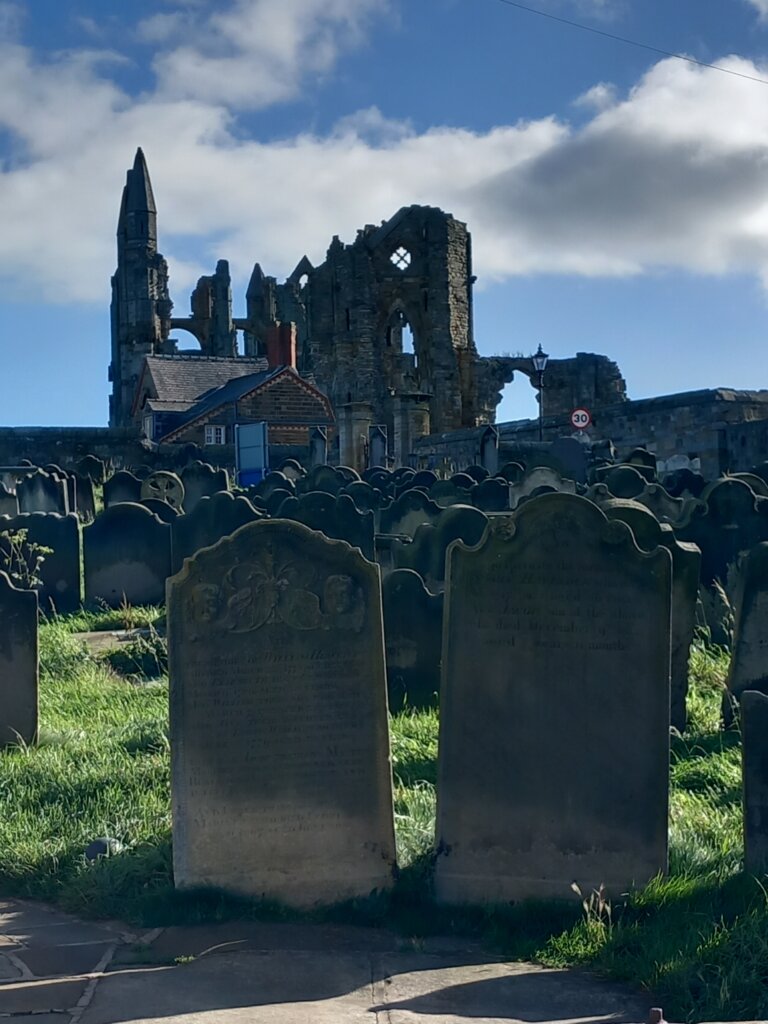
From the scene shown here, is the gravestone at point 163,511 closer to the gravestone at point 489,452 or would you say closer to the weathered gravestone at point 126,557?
the weathered gravestone at point 126,557

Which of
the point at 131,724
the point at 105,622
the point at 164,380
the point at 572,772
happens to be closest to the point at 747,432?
the point at 105,622

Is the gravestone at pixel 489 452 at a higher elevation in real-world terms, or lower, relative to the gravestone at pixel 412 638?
higher

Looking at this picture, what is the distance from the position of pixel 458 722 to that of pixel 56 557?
7987 millimetres

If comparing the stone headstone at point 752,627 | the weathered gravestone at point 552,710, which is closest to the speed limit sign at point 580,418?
the stone headstone at point 752,627

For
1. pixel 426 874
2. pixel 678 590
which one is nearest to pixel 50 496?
pixel 678 590

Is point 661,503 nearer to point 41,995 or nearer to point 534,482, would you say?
point 534,482

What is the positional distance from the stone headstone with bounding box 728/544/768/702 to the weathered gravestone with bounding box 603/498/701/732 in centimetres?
29

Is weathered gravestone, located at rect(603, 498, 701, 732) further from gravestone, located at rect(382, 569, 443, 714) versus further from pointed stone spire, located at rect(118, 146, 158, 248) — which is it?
pointed stone spire, located at rect(118, 146, 158, 248)

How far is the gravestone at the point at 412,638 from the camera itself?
8.20 meters

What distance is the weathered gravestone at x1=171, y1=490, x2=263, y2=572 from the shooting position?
1180 cm

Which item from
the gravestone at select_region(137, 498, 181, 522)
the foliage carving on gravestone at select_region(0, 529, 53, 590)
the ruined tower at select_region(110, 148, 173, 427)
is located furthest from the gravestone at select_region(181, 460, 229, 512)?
the ruined tower at select_region(110, 148, 173, 427)

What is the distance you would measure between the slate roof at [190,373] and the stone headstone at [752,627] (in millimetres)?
40067

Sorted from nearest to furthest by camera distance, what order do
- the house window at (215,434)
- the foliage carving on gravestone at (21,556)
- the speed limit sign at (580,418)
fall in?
1. the foliage carving on gravestone at (21,556)
2. the speed limit sign at (580,418)
3. the house window at (215,434)

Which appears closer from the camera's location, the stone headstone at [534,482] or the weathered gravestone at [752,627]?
the weathered gravestone at [752,627]
